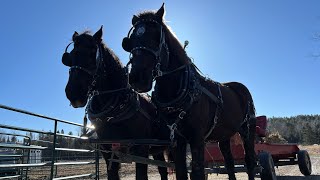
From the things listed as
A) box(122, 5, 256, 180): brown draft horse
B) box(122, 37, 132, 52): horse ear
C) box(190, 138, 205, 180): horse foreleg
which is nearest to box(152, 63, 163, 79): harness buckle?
box(122, 5, 256, 180): brown draft horse

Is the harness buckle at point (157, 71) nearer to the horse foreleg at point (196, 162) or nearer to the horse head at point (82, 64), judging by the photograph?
the horse foreleg at point (196, 162)

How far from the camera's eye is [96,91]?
5.23 metres

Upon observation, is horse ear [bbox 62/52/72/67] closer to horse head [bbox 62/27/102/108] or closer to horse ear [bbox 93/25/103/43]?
horse head [bbox 62/27/102/108]

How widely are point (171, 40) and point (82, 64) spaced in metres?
1.28

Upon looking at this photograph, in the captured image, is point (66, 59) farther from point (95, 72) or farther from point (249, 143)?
point (249, 143)

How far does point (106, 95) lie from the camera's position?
5312mm

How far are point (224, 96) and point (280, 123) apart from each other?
595 feet

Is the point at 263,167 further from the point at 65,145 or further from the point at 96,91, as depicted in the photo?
the point at 65,145

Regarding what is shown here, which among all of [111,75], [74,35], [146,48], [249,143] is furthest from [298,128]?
[146,48]

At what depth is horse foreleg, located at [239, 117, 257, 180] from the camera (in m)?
6.67

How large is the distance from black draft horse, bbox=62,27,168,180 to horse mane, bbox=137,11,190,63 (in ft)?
Answer: 3.21

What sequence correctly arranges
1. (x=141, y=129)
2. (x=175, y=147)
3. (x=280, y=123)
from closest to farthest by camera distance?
(x=175, y=147) < (x=141, y=129) < (x=280, y=123)

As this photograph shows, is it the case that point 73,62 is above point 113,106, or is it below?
above

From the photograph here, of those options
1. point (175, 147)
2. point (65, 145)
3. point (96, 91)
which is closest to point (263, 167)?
point (175, 147)
